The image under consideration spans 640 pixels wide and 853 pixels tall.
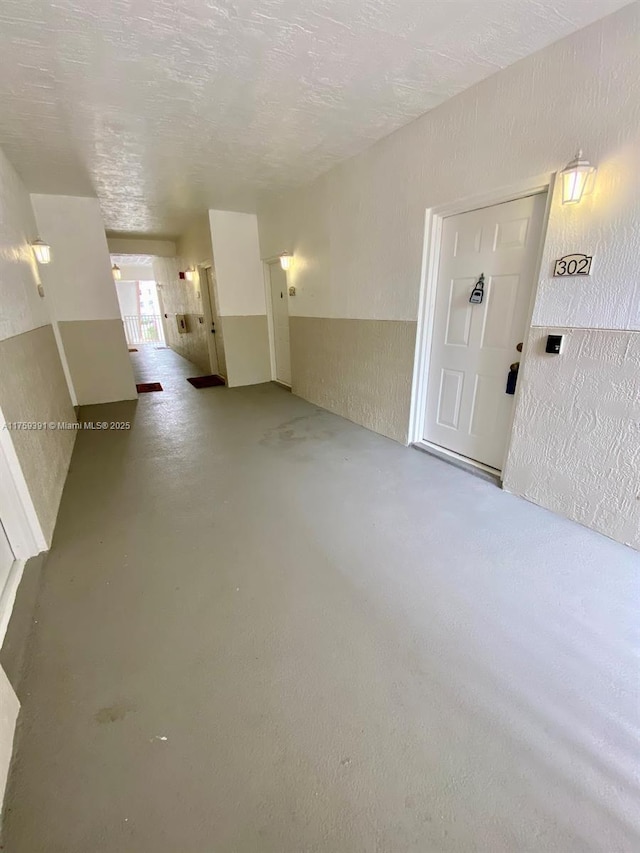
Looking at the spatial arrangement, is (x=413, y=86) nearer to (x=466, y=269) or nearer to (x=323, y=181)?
(x=466, y=269)

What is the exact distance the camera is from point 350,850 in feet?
3.05

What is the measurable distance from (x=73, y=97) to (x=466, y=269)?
9.55 feet

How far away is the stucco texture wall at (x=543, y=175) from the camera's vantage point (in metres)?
1.78

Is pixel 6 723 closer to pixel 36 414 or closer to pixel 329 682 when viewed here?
pixel 329 682

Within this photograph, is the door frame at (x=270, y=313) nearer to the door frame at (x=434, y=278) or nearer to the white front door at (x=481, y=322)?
the door frame at (x=434, y=278)

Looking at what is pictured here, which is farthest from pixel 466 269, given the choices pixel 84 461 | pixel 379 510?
pixel 84 461

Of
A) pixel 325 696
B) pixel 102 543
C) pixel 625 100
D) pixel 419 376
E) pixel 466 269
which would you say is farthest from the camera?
pixel 419 376

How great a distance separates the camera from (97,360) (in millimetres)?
5090

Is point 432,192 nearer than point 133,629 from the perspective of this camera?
No

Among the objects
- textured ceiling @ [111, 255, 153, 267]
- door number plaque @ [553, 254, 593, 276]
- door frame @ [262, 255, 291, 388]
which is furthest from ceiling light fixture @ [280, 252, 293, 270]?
textured ceiling @ [111, 255, 153, 267]

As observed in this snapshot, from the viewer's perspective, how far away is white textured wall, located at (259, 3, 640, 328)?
5.82 ft

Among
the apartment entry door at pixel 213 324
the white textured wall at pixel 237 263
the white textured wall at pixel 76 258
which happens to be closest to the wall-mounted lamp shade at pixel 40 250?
the white textured wall at pixel 76 258

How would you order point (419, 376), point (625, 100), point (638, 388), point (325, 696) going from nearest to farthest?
1. point (325, 696)
2. point (625, 100)
3. point (638, 388)
4. point (419, 376)

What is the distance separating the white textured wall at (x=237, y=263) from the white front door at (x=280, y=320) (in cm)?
28
